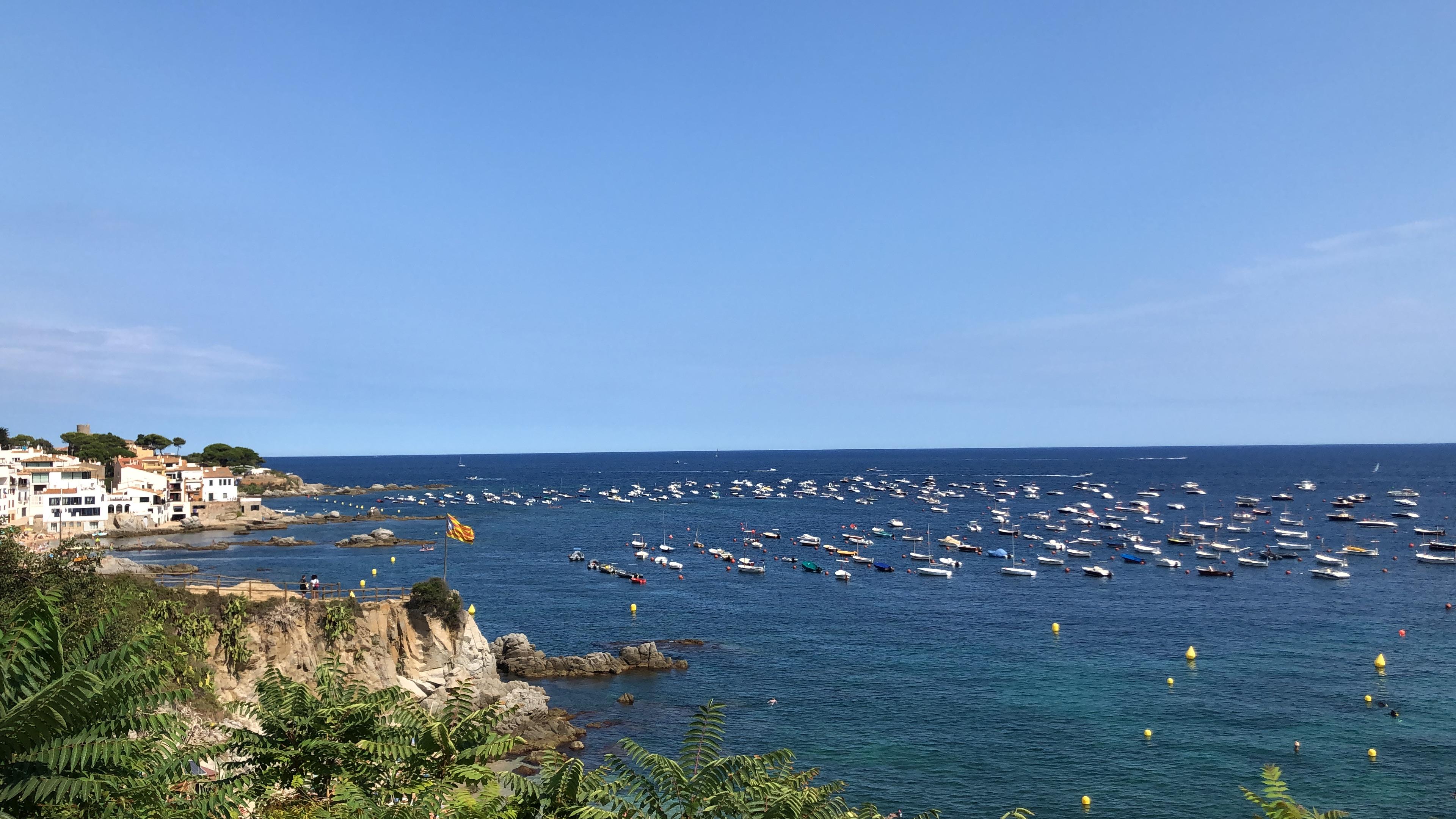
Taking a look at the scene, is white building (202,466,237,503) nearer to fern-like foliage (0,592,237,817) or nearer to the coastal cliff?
the coastal cliff

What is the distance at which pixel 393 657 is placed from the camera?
1582 inches

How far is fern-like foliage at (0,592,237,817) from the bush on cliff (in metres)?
34.1

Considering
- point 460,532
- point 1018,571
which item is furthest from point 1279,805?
point 1018,571

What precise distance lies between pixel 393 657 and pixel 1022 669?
37.5 metres

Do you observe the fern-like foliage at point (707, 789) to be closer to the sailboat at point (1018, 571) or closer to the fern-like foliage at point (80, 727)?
the fern-like foliage at point (80, 727)

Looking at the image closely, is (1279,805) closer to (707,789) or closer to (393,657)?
(707,789)

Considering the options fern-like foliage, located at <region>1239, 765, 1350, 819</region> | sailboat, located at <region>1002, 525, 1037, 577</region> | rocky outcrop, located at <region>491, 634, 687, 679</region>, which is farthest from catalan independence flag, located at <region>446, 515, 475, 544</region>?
sailboat, located at <region>1002, 525, 1037, 577</region>

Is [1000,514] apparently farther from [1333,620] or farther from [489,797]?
[489,797]

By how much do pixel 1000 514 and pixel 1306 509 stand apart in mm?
57044

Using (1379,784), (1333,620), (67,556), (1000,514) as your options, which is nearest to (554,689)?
(67,556)

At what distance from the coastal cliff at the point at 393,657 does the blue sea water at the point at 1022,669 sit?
10.8ft

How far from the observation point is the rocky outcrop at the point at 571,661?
53.0m

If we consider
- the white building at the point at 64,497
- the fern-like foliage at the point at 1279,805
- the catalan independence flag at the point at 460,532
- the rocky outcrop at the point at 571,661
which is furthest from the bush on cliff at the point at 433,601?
the white building at the point at 64,497

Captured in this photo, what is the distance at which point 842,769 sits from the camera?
38438 millimetres
